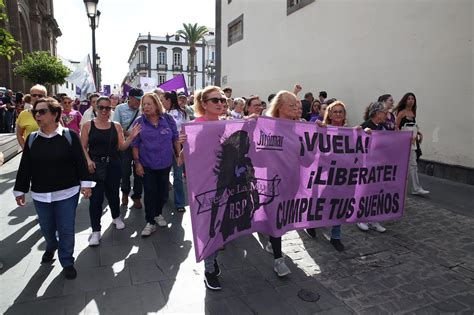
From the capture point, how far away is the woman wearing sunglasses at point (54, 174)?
3240mm

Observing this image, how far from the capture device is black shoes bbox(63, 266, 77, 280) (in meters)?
3.38

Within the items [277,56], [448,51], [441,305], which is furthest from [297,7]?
[441,305]

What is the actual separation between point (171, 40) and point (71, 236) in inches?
2946

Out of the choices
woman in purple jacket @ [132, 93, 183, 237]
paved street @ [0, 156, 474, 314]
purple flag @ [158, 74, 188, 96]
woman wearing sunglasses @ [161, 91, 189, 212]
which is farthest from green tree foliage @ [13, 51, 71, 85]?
woman in purple jacket @ [132, 93, 183, 237]

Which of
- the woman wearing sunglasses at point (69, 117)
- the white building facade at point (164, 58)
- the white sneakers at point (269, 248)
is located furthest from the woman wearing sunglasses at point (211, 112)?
the white building facade at point (164, 58)

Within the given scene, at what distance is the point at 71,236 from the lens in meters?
3.44

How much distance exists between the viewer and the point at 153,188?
4.59 metres

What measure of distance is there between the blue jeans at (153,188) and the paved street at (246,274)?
31 centimetres

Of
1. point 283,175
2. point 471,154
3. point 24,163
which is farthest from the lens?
point 471,154

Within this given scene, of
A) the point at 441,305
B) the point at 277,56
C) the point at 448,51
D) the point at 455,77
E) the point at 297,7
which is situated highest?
the point at 297,7

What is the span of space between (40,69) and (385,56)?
17.5 meters

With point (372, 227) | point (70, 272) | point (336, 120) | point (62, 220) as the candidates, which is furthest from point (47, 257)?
point (372, 227)

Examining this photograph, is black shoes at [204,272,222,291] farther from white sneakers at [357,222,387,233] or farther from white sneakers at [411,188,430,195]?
white sneakers at [411,188,430,195]

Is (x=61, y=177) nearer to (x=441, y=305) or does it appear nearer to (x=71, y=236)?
(x=71, y=236)
